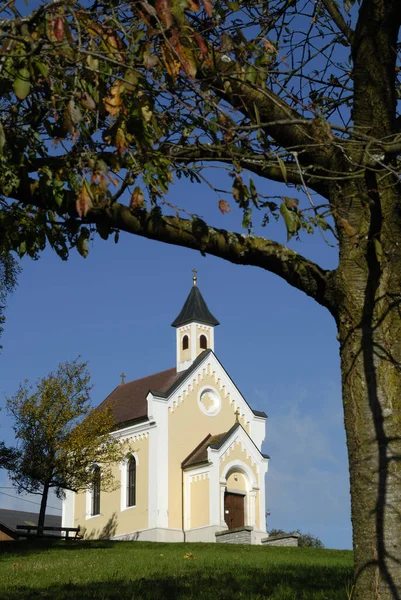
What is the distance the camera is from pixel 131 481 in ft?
139

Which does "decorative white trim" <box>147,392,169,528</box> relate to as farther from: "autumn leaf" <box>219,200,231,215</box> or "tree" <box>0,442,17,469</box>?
"autumn leaf" <box>219,200,231,215</box>

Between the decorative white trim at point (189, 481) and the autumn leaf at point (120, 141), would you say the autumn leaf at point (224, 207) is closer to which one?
the autumn leaf at point (120, 141)

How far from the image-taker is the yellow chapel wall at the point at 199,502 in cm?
3959

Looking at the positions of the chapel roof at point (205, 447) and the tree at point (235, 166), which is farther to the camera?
the chapel roof at point (205, 447)

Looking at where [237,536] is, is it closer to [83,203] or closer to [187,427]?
[187,427]

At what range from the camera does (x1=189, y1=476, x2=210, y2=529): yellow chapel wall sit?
39594 millimetres

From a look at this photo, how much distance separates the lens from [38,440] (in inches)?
1426

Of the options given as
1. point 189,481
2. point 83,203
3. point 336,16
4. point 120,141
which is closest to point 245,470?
point 189,481

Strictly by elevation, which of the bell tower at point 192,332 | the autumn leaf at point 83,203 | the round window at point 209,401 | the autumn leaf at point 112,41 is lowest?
the autumn leaf at point 83,203

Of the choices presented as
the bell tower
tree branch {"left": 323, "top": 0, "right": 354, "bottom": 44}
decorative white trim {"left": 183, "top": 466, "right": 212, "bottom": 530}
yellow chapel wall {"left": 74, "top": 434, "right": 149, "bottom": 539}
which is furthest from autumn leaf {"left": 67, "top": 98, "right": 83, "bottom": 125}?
the bell tower

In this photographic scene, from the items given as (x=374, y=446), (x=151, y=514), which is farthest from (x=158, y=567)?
(x=151, y=514)

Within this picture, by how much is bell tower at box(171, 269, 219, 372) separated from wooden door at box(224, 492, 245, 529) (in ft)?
24.9

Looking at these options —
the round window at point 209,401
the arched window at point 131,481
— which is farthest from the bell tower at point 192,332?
the arched window at point 131,481

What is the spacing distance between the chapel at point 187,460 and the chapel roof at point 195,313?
65mm
